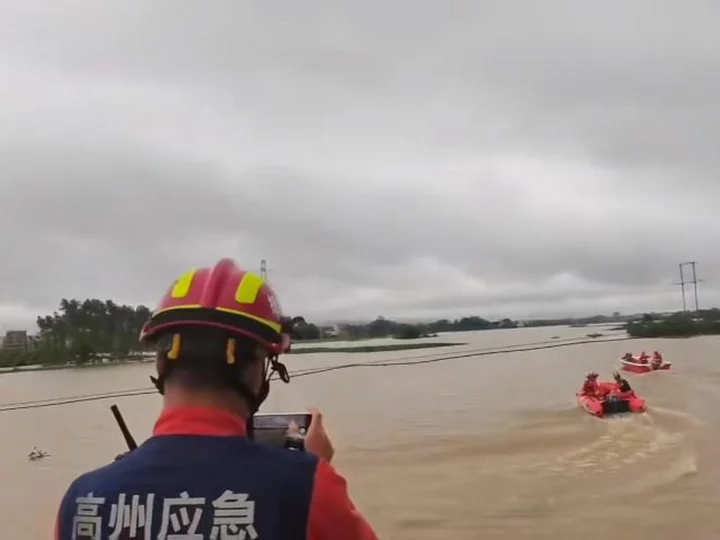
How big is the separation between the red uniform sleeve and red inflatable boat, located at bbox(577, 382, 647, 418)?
1971cm

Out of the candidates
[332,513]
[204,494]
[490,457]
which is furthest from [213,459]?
[490,457]

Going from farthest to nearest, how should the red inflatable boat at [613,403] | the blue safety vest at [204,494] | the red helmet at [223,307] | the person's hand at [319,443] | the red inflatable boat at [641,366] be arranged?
1. the red inflatable boat at [641,366]
2. the red inflatable boat at [613,403]
3. the person's hand at [319,443]
4. the red helmet at [223,307]
5. the blue safety vest at [204,494]

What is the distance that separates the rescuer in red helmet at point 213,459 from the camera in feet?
4.40

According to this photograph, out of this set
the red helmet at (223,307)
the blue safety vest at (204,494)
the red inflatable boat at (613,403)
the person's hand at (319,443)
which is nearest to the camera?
the blue safety vest at (204,494)

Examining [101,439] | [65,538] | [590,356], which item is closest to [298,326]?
[65,538]

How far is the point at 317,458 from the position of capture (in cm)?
139

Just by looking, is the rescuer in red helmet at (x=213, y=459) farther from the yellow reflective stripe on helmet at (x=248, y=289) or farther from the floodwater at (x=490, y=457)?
the floodwater at (x=490, y=457)

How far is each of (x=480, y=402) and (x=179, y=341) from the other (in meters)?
26.9

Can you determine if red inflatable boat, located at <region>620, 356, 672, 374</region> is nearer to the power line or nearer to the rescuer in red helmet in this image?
the power line

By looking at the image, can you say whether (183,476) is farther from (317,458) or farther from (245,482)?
(317,458)

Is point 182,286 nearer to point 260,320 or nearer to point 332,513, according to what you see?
point 260,320

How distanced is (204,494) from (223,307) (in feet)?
1.04

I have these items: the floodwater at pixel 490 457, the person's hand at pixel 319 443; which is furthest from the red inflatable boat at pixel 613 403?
the person's hand at pixel 319 443

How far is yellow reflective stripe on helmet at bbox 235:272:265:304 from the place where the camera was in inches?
58.9
